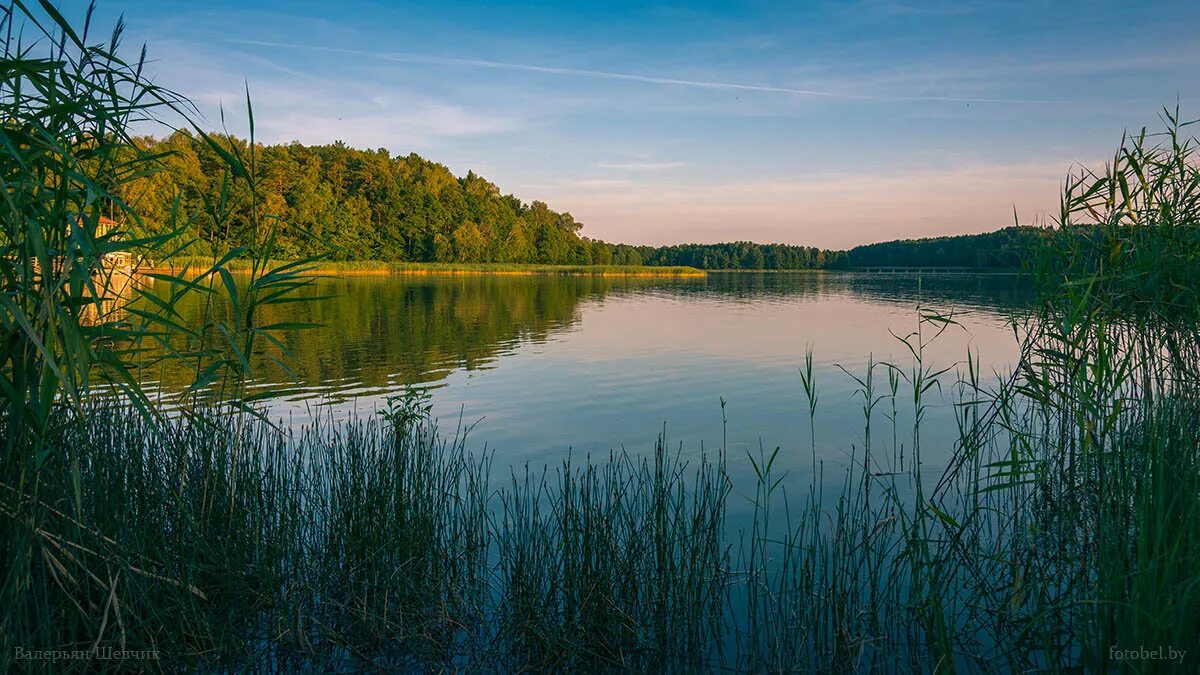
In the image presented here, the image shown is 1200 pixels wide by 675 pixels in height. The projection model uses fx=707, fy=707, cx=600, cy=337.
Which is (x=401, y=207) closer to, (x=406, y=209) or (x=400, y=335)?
(x=406, y=209)

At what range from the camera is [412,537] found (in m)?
4.18

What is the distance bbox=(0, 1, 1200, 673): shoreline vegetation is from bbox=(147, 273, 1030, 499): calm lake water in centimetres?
96

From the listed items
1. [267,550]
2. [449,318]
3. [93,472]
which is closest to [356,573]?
[267,550]

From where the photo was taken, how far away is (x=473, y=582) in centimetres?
430

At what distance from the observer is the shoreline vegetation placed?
8.05ft

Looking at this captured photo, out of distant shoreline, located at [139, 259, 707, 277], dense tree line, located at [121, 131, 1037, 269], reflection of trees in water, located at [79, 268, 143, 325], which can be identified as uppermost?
dense tree line, located at [121, 131, 1037, 269]

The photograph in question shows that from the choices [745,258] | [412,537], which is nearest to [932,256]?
[745,258]

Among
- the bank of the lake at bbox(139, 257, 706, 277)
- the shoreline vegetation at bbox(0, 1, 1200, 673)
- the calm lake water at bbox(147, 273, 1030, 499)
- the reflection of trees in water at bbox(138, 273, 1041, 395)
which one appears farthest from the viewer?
the bank of the lake at bbox(139, 257, 706, 277)

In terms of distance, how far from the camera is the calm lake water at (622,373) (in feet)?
30.4

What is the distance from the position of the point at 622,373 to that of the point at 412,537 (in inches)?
421

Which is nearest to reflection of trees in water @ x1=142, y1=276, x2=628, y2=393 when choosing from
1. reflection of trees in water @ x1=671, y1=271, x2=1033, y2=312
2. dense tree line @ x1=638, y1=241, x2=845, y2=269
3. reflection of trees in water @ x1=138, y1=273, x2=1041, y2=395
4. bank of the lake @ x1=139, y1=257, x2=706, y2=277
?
reflection of trees in water @ x1=138, y1=273, x2=1041, y2=395

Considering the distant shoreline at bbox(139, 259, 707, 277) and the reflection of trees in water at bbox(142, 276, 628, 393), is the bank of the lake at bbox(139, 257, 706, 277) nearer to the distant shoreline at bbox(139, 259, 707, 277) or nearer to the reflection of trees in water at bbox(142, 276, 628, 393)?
the distant shoreline at bbox(139, 259, 707, 277)

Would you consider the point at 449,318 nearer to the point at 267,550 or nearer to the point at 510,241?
the point at 267,550

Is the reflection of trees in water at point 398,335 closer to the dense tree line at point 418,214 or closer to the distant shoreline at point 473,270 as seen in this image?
the distant shoreline at point 473,270
